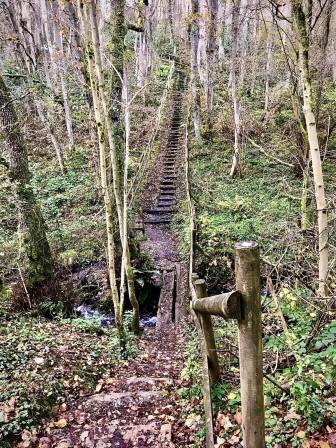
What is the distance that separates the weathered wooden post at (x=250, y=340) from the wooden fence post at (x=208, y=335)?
4.82ft

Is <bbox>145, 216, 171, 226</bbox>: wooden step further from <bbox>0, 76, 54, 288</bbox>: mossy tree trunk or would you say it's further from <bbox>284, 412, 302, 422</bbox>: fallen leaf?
<bbox>284, 412, 302, 422</bbox>: fallen leaf

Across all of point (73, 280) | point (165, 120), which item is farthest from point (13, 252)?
point (165, 120)

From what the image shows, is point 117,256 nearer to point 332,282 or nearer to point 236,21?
point 332,282

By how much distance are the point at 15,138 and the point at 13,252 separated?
135 inches

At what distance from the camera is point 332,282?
15.4 ft

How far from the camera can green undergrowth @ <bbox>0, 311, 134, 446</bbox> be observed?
169 inches

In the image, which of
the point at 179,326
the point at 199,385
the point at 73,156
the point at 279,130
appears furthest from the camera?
the point at 73,156

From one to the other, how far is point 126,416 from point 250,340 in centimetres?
312

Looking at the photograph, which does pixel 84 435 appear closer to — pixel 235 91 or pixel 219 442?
pixel 219 442

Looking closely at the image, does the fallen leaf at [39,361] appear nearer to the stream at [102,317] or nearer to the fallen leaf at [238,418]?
the fallen leaf at [238,418]

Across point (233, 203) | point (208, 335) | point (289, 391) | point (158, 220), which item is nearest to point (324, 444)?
point (289, 391)

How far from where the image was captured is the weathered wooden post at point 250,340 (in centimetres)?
184

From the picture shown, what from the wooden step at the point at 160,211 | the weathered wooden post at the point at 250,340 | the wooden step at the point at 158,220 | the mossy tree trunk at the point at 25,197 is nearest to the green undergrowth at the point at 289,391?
the weathered wooden post at the point at 250,340

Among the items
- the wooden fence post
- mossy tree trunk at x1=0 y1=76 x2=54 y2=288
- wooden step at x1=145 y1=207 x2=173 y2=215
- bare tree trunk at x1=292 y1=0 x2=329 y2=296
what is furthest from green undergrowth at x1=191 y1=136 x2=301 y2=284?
mossy tree trunk at x1=0 y1=76 x2=54 y2=288
